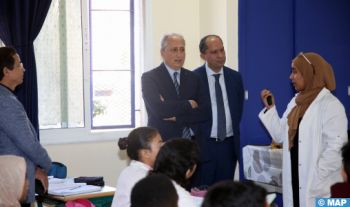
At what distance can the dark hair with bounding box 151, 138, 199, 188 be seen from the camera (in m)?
2.73

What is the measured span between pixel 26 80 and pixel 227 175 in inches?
75.0

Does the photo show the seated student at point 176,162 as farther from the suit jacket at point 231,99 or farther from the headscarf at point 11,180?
the suit jacket at point 231,99

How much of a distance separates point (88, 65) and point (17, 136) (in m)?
1.91

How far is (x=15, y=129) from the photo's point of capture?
3373 millimetres

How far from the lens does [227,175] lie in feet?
14.2

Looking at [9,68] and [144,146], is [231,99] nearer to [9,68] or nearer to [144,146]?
[144,146]

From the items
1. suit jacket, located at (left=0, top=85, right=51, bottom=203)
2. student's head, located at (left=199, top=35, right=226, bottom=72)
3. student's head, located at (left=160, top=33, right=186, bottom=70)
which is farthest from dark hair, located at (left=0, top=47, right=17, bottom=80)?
student's head, located at (left=199, top=35, right=226, bottom=72)

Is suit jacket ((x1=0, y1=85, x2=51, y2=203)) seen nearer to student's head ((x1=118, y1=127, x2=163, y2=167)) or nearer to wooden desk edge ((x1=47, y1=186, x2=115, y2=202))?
wooden desk edge ((x1=47, y1=186, x2=115, y2=202))

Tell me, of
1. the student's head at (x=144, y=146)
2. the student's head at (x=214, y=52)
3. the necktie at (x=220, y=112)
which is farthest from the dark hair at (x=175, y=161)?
the student's head at (x=214, y=52)

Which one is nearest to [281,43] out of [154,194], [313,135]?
[313,135]

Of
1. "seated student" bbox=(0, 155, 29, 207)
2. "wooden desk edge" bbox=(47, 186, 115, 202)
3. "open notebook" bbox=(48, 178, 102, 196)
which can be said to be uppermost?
"seated student" bbox=(0, 155, 29, 207)

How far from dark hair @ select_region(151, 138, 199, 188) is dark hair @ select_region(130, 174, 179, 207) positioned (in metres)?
0.71

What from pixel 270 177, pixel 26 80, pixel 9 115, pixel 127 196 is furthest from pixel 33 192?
pixel 270 177

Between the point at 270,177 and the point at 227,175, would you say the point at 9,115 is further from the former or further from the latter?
the point at 270,177
